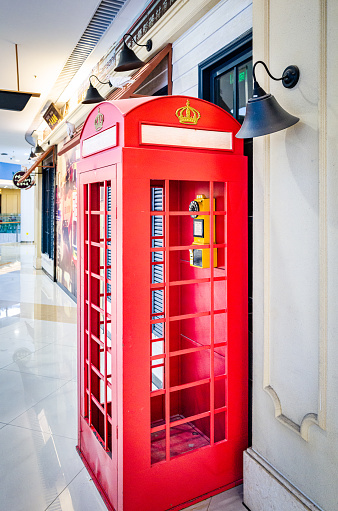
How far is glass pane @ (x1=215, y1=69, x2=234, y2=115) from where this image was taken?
2879 millimetres

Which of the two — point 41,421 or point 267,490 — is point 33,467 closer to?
point 41,421

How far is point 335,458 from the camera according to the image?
5.50ft

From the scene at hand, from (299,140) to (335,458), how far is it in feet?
4.70

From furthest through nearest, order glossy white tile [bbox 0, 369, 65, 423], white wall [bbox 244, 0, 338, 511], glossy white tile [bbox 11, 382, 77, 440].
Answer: glossy white tile [bbox 0, 369, 65, 423] → glossy white tile [bbox 11, 382, 77, 440] → white wall [bbox 244, 0, 338, 511]

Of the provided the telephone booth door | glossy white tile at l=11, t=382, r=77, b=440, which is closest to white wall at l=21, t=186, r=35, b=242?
glossy white tile at l=11, t=382, r=77, b=440

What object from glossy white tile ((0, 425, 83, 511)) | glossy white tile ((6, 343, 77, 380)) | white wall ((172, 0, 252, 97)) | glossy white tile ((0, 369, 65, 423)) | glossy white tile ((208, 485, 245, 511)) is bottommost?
glossy white tile ((208, 485, 245, 511))

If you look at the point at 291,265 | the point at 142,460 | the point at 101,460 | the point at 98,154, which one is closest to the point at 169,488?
the point at 142,460

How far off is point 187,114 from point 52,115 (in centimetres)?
745

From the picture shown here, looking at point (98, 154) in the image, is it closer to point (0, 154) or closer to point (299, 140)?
point (299, 140)

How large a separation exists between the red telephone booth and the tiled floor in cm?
13

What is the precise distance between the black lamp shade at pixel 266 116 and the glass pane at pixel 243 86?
3.12ft

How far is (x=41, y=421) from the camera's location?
10.3 feet

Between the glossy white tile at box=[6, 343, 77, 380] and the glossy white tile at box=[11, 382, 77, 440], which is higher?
the glossy white tile at box=[6, 343, 77, 380]

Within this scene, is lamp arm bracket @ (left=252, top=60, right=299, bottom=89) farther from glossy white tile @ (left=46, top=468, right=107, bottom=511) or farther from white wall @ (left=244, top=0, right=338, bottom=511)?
glossy white tile @ (left=46, top=468, right=107, bottom=511)
